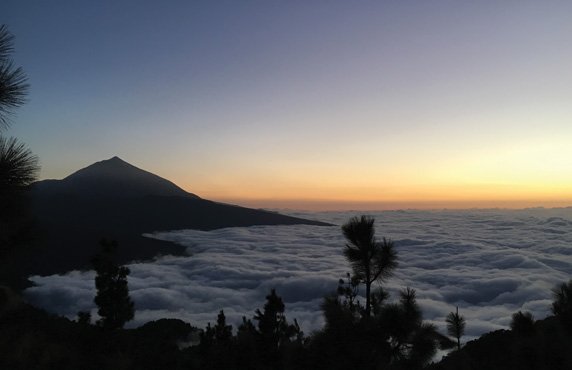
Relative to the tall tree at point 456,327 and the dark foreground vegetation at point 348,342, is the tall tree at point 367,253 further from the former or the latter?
the tall tree at point 456,327

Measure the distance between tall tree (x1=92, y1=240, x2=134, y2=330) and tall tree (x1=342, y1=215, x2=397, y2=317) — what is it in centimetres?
2070

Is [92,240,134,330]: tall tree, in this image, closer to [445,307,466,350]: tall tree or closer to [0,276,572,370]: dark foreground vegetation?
[0,276,572,370]: dark foreground vegetation

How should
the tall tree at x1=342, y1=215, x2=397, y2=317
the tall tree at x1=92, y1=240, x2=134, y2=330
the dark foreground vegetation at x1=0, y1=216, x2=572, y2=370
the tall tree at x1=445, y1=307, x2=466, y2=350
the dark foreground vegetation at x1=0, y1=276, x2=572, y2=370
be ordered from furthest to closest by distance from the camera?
the tall tree at x1=92, y1=240, x2=134, y2=330, the tall tree at x1=445, y1=307, x2=466, y2=350, the tall tree at x1=342, y1=215, x2=397, y2=317, the dark foreground vegetation at x1=0, y1=216, x2=572, y2=370, the dark foreground vegetation at x1=0, y1=276, x2=572, y2=370

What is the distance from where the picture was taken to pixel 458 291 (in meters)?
135

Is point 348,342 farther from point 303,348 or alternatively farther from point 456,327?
point 456,327

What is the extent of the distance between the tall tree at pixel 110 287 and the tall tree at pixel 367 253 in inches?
815

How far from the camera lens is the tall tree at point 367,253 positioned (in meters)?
15.1

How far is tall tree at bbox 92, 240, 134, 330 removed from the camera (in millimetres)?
28906

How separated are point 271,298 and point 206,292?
5575 inches

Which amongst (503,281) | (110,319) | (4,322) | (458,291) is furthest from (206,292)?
(4,322)

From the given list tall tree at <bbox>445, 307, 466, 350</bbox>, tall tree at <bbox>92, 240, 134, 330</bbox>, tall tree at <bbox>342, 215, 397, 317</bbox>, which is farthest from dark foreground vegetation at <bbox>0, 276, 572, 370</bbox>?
tall tree at <bbox>92, 240, 134, 330</bbox>

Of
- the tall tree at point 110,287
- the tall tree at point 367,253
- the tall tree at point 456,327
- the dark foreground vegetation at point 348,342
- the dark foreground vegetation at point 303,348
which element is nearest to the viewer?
the dark foreground vegetation at point 303,348

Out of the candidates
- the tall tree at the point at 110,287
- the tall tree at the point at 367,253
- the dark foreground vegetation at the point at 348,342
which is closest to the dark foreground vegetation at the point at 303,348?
the dark foreground vegetation at the point at 348,342

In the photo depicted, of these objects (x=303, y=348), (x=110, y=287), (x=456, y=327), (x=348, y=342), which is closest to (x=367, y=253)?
(x=303, y=348)
